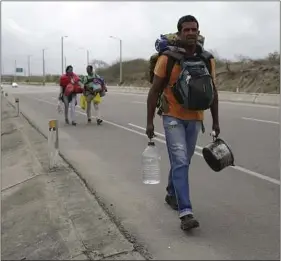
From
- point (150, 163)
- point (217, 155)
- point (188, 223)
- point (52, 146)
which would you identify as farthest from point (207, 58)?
point (52, 146)

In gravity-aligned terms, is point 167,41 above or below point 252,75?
above

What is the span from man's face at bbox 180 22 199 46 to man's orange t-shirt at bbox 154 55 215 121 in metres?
0.26

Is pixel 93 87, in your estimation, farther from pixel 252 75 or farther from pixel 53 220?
pixel 252 75

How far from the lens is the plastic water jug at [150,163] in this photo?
5.29m

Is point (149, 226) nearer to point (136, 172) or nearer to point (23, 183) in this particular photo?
point (136, 172)

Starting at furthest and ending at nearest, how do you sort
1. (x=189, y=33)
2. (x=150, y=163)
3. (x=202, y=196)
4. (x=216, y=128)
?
(x=202, y=196) → (x=150, y=163) → (x=216, y=128) → (x=189, y=33)

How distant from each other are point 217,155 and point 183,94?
824 millimetres

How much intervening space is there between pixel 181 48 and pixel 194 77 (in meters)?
0.35

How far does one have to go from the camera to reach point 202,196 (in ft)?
20.1

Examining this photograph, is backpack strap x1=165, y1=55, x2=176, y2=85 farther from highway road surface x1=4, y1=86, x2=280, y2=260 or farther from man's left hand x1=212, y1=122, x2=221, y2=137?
highway road surface x1=4, y1=86, x2=280, y2=260

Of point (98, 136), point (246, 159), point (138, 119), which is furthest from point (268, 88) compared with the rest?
point (246, 159)

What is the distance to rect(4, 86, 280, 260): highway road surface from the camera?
4403mm

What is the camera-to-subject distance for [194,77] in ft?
14.9

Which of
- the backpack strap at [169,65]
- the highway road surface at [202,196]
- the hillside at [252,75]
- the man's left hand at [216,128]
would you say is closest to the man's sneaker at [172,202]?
the highway road surface at [202,196]
